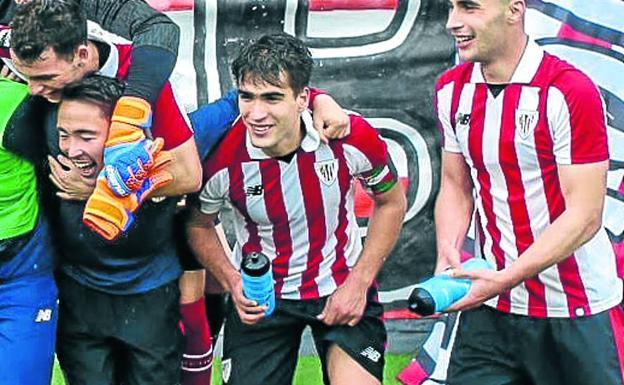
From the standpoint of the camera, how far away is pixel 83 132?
14.2 ft

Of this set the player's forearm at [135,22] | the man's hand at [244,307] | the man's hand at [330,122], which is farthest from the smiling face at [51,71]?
the man's hand at [244,307]

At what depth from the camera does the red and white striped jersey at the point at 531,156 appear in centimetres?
430

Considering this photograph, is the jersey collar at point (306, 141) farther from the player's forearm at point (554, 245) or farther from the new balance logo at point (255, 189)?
the player's forearm at point (554, 245)

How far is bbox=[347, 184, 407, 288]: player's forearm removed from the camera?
4.78 m

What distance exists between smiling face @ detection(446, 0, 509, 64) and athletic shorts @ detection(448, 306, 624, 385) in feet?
2.79

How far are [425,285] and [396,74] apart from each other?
1861 mm

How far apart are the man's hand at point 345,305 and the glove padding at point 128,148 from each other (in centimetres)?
92

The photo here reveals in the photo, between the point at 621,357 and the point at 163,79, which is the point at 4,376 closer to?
the point at 163,79

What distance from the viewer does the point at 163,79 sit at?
429cm

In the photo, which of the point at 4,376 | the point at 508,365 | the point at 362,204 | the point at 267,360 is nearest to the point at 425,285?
the point at 508,365

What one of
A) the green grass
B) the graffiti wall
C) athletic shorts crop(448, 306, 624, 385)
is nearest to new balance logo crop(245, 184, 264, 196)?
athletic shorts crop(448, 306, 624, 385)

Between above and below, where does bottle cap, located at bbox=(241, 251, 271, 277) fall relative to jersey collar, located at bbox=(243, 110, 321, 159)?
below

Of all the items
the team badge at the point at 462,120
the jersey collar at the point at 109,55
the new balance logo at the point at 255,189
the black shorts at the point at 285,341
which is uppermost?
the jersey collar at the point at 109,55

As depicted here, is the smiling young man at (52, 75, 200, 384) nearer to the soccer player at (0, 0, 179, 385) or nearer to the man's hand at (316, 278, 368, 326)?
the soccer player at (0, 0, 179, 385)
